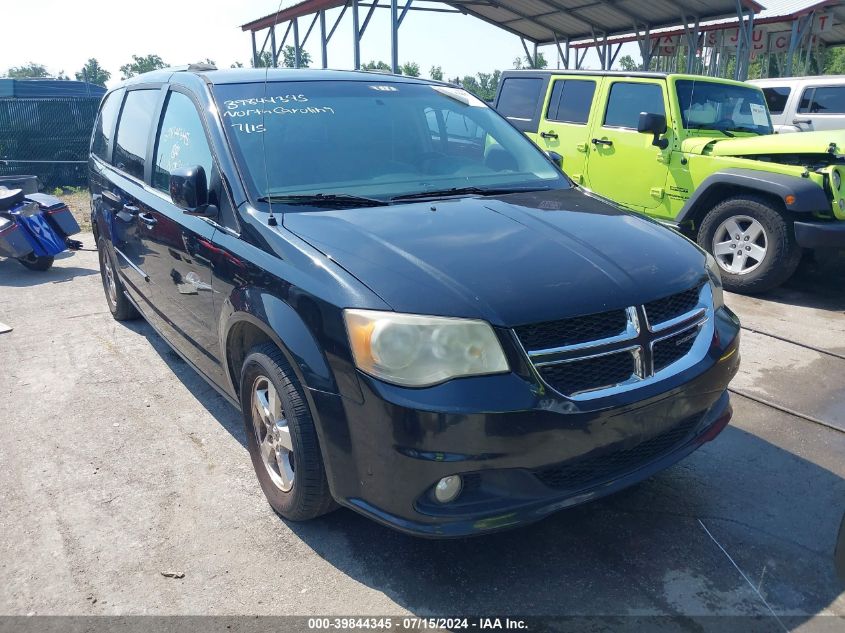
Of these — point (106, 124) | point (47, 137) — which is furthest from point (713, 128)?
point (47, 137)

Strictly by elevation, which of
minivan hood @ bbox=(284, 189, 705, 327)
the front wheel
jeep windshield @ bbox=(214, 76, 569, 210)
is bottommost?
the front wheel

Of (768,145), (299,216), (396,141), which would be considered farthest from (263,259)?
(768,145)

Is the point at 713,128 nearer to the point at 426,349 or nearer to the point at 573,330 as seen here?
the point at 573,330

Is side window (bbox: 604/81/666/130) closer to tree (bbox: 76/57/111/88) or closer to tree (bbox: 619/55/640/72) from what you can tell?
tree (bbox: 619/55/640/72)

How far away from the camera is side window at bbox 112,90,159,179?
4.18 m

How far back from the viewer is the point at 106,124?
208 inches

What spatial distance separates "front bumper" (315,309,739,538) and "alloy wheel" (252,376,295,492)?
0.36m

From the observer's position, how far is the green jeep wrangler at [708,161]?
595cm

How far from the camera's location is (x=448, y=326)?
2.19m

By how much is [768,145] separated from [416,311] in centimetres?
540

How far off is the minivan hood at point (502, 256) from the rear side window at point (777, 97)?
9.30 meters

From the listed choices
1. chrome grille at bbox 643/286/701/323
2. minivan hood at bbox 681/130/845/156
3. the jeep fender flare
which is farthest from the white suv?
chrome grille at bbox 643/286/701/323

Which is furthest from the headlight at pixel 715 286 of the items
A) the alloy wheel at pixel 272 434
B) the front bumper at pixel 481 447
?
the alloy wheel at pixel 272 434

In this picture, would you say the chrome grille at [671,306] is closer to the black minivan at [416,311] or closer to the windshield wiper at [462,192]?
the black minivan at [416,311]
